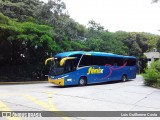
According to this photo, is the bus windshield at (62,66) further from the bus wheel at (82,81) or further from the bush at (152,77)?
the bush at (152,77)

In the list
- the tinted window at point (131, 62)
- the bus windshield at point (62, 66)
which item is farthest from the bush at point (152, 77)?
the bus windshield at point (62, 66)

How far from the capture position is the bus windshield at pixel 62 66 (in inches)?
739

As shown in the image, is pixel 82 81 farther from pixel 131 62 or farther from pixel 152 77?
pixel 131 62

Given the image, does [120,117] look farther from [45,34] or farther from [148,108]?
[45,34]

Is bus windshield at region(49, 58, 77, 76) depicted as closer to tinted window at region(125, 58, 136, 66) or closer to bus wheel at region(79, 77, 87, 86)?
bus wheel at region(79, 77, 87, 86)

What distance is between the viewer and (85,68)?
67.6 feet

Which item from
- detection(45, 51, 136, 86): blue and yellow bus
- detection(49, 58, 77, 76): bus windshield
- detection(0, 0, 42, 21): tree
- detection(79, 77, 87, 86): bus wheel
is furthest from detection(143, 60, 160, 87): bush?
detection(0, 0, 42, 21): tree

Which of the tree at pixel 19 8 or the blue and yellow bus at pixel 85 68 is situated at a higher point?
the tree at pixel 19 8

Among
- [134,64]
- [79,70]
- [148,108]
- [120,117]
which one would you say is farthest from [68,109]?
[134,64]

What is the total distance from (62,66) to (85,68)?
8.38 ft

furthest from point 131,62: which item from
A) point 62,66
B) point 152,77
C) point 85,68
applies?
point 62,66

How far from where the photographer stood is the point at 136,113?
9578 millimetres

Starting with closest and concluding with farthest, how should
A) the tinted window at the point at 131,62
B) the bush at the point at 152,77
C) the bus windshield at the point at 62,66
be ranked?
the bus windshield at the point at 62,66
the bush at the point at 152,77
the tinted window at the point at 131,62

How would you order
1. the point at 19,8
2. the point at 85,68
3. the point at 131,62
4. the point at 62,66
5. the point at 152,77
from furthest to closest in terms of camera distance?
the point at 131,62 → the point at 19,8 → the point at 152,77 → the point at 85,68 → the point at 62,66
